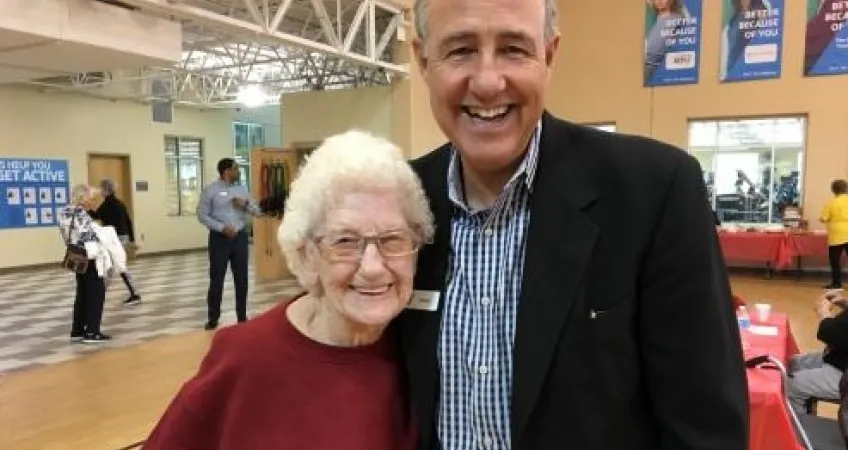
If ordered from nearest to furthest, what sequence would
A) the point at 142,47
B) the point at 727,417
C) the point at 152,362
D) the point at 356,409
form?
1. the point at 727,417
2. the point at 356,409
3. the point at 152,362
4. the point at 142,47

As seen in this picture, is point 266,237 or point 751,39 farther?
point 751,39

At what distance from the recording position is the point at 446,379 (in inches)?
41.2

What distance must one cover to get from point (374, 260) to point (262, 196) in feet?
29.1

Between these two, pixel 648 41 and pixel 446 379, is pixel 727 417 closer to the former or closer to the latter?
pixel 446 379

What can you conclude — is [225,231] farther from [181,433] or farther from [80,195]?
[181,433]

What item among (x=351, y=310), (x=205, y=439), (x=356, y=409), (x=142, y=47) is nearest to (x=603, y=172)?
(x=351, y=310)

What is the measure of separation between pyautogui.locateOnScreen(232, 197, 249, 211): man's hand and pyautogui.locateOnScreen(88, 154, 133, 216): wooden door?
7.21m

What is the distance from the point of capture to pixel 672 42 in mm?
10594

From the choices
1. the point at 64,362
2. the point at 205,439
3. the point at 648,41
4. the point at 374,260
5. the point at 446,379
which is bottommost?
the point at 64,362

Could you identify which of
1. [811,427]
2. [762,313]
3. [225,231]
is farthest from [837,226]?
[225,231]

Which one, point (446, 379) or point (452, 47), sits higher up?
point (452, 47)

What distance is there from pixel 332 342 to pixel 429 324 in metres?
0.23

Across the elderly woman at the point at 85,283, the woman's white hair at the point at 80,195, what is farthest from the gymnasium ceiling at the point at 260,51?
the elderly woman at the point at 85,283

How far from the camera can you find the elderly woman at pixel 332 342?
1137 mm
